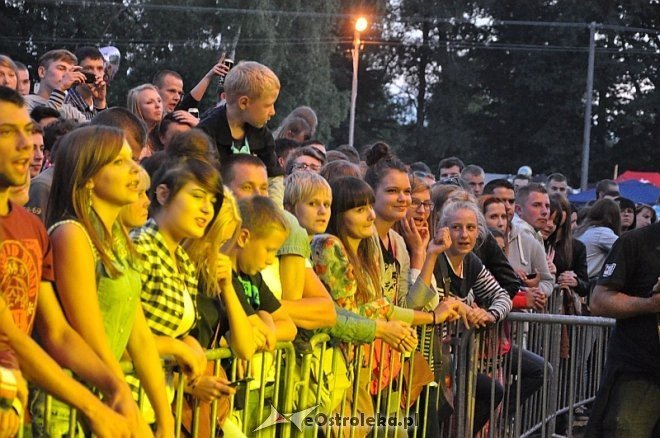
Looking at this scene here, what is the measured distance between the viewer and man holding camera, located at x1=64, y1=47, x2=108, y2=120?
880cm

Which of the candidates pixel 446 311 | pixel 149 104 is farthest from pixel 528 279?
pixel 149 104

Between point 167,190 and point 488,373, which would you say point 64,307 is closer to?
point 167,190

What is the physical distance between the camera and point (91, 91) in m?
8.91

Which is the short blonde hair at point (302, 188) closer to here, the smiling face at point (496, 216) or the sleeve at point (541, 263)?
the smiling face at point (496, 216)

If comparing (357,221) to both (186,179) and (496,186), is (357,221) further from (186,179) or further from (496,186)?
(496,186)

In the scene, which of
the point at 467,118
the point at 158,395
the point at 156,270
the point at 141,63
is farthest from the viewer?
the point at 467,118

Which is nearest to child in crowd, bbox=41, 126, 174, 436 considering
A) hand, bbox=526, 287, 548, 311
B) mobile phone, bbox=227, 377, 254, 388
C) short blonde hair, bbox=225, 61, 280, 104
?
mobile phone, bbox=227, 377, 254, 388

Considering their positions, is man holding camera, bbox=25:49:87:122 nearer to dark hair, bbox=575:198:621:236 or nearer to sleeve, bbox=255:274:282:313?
sleeve, bbox=255:274:282:313

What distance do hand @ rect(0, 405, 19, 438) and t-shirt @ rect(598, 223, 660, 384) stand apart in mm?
4544

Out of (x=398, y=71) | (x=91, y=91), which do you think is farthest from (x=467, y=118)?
(x=91, y=91)

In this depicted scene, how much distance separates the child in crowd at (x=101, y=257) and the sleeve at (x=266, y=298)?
1052 mm

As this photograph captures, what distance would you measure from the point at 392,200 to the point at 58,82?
2.37 metres

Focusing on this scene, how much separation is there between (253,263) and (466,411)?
115 inches

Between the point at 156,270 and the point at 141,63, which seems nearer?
the point at 156,270
